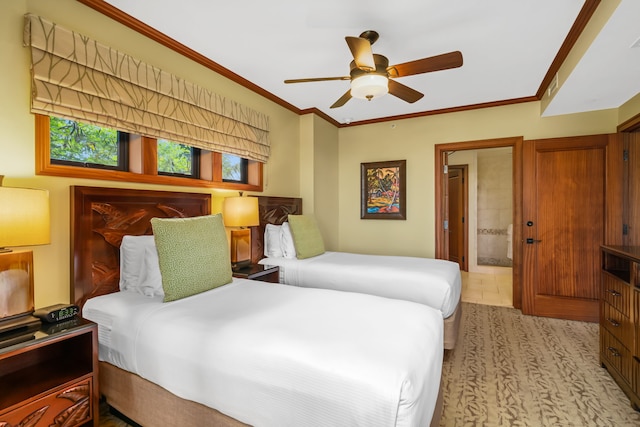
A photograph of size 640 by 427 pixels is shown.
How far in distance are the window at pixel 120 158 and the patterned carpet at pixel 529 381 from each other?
1.59m

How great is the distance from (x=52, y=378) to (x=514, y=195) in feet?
15.5

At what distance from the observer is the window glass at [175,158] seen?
2.66 m

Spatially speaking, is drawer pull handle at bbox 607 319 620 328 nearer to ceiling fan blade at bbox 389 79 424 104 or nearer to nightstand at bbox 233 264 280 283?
ceiling fan blade at bbox 389 79 424 104

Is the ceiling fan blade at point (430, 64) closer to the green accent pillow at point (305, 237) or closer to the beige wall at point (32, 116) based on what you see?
the green accent pillow at point (305, 237)

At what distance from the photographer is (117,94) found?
7.06 ft

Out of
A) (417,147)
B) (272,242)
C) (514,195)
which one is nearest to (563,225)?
(514,195)

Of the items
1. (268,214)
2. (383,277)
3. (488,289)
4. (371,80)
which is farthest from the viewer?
(488,289)

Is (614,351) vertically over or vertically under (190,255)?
under

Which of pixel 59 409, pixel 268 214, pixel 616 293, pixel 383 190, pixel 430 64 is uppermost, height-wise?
pixel 430 64

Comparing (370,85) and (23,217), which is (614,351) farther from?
(23,217)

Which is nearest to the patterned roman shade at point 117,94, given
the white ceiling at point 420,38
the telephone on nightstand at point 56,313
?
the white ceiling at point 420,38

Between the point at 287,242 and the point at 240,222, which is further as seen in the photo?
the point at 287,242

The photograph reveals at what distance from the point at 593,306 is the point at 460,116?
2812 mm

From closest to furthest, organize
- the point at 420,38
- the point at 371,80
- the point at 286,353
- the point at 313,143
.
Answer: the point at 286,353 → the point at 371,80 → the point at 420,38 → the point at 313,143
